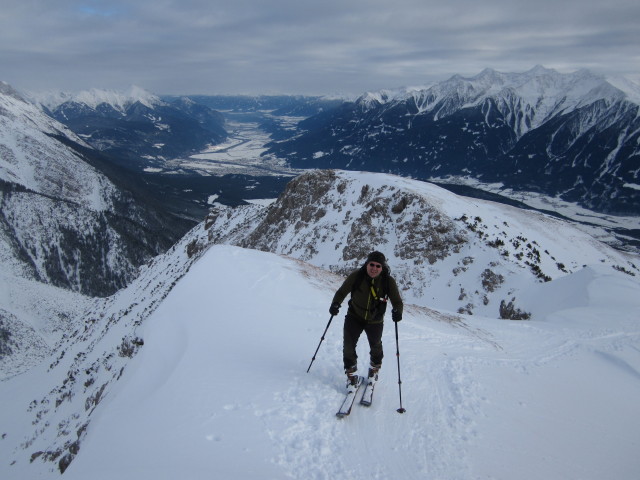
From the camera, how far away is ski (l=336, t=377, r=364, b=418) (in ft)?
29.2

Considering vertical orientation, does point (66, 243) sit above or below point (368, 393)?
below

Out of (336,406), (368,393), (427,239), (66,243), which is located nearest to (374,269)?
(368,393)

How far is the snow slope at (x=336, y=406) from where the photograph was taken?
7664mm

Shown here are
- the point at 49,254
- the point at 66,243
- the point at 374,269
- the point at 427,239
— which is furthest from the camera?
the point at 66,243

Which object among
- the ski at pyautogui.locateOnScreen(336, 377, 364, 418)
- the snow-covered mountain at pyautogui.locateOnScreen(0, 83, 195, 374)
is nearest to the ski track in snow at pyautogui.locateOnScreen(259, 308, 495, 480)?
the ski at pyautogui.locateOnScreen(336, 377, 364, 418)

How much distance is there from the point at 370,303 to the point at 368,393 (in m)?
2.27

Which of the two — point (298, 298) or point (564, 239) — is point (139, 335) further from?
point (564, 239)

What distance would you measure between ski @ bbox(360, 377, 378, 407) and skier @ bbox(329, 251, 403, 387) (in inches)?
2.2

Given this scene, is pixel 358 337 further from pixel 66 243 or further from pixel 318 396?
pixel 66 243

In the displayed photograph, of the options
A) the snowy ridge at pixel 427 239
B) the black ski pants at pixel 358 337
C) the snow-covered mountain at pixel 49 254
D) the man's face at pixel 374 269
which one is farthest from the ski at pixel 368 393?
the snow-covered mountain at pixel 49 254

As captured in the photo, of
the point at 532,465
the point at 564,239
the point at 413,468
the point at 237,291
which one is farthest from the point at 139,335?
the point at 564,239

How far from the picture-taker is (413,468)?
298 inches

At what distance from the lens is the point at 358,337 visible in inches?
382

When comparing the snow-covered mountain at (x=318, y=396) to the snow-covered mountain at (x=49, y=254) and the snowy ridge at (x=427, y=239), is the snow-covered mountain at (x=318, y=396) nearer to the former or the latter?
the snowy ridge at (x=427, y=239)
